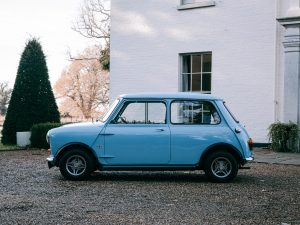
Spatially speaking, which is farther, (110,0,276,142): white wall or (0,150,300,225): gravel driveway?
(110,0,276,142): white wall

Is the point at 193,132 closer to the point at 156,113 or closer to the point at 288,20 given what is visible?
the point at 156,113

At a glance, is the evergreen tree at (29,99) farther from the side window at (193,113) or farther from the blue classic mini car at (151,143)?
the side window at (193,113)

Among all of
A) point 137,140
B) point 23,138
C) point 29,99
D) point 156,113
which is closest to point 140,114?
point 156,113

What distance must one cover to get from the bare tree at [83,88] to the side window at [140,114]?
36.5 m

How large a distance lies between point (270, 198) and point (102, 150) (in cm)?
312

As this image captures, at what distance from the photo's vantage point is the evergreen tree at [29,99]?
17641 mm

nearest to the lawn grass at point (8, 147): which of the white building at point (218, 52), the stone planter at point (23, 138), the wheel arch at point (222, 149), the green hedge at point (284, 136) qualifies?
the stone planter at point (23, 138)

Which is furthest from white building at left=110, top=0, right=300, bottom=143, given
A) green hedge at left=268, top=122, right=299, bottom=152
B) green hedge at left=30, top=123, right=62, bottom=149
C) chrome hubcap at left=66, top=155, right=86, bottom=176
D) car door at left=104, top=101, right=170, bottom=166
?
chrome hubcap at left=66, top=155, right=86, bottom=176

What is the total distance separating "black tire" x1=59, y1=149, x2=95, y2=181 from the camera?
911 centimetres

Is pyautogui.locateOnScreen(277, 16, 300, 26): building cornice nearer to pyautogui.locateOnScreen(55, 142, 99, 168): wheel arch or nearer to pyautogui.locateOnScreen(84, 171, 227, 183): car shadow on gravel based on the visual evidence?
pyautogui.locateOnScreen(84, 171, 227, 183): car shadow on gravel

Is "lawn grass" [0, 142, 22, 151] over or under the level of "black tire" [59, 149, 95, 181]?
under

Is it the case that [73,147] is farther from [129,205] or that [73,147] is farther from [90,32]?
[90,32]

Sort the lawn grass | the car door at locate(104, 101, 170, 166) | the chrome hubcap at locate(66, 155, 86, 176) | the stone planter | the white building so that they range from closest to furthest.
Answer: the car door at locate(104, 101, 170, 166)
the chrome hubcap at locate(66, 155, 86, 176)
the white building
the lawn grass
the stone planter

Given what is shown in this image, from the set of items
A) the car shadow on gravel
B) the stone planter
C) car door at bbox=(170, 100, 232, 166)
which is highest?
car door at bbox=(170, 100, 232, 166)
